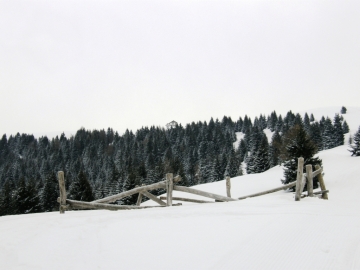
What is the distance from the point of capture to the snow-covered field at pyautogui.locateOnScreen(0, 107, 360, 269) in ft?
11.2

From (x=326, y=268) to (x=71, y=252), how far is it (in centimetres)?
343

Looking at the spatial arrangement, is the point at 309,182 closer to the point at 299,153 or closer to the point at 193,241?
the point at 193,241

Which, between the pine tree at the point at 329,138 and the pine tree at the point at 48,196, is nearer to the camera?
the pine tree at the point at 48,196

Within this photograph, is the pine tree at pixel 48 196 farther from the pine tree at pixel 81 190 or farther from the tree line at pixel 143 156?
the pine tree at pixel 81 190

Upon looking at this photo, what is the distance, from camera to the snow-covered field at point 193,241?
3406mm

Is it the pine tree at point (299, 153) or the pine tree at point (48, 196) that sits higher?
the pine tree at point (299, 153)

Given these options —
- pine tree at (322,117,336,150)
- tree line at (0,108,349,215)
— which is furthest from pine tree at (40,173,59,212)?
pine tree at (322,117,336,150)

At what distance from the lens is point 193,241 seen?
418cm

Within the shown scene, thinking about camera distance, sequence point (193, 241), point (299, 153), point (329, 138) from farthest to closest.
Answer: point (329, 138), point (299, 153), point (193, 241)

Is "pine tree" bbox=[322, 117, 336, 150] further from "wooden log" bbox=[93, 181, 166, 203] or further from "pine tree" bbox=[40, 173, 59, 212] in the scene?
"wooden log" bbox=[93, 181, 166, 203]

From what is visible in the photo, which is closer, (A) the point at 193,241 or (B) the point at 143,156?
(A) the point at 193,241

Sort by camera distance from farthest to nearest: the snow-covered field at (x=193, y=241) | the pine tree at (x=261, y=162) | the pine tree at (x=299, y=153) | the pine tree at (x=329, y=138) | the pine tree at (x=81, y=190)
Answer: the pine tree at (x=329, y=138)
the pine tree at (x=261, y=162)
the pine tree at (x=81, y=190)
the pine tree at (x=299, y=153)
the snow-covered field at (x=193, y=241)

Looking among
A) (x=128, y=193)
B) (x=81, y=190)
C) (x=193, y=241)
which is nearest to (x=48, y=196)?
(x=81, y=190)

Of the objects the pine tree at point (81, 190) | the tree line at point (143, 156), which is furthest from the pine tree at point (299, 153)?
the pine tree at point (81, 190)
